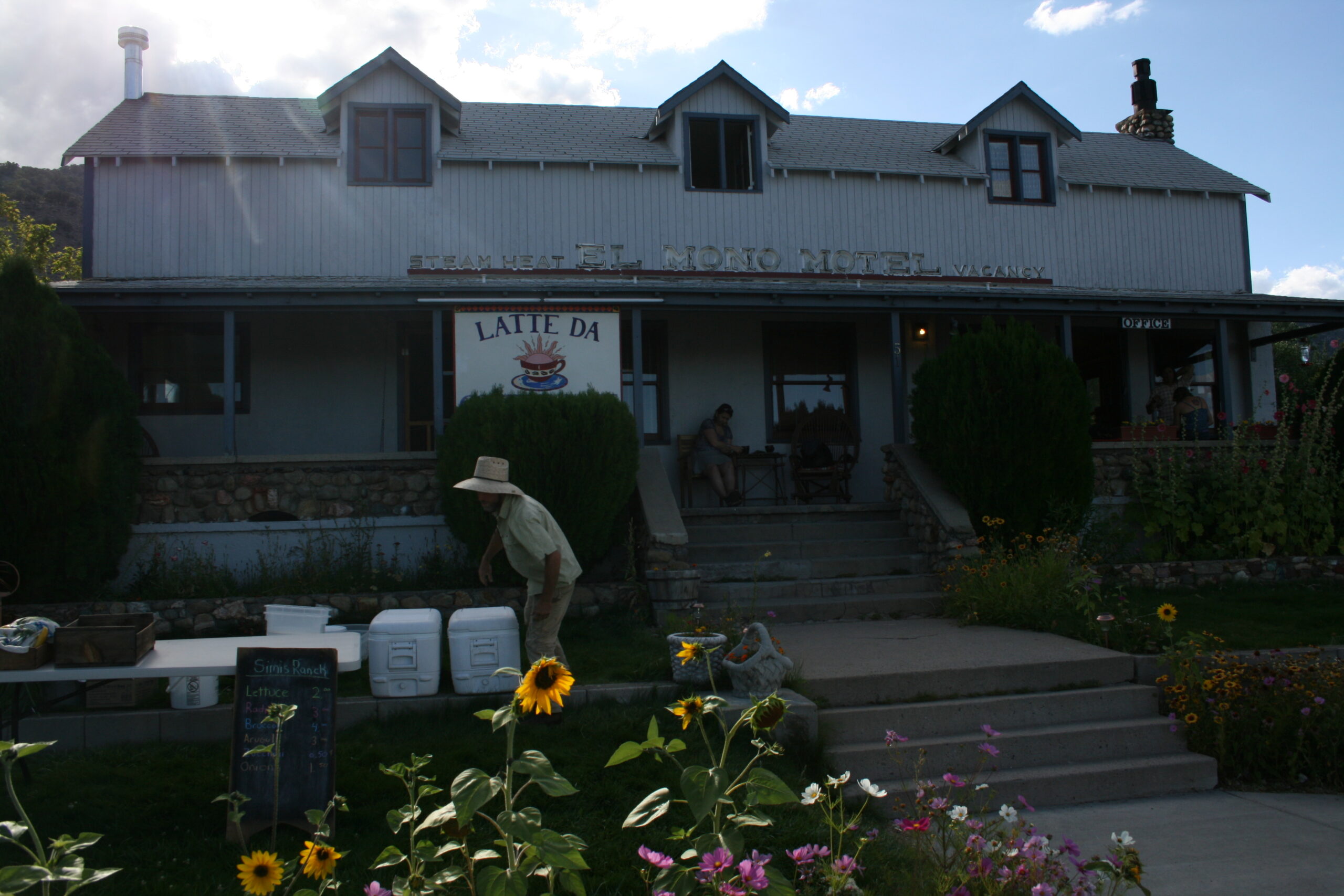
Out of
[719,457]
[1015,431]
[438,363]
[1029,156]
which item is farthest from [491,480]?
[1029,156]

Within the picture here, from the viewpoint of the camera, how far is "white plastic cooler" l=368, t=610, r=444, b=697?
5715mm

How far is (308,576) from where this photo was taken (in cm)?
892

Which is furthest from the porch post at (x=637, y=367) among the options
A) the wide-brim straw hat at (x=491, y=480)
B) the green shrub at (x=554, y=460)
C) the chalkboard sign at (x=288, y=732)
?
the chalkboard sign at (x=288, y=732)

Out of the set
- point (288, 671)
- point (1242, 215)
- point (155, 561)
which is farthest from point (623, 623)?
point (1242, 215)

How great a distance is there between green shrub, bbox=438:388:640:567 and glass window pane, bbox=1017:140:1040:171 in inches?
366

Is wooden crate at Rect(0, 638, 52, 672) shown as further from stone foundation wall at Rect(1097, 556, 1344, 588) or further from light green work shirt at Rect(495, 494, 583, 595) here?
stone foundation wall at Rect(1097, 556, 1344, 588)

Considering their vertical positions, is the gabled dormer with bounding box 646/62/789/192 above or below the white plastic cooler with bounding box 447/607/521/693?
above

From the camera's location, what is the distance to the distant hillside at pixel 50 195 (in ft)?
146

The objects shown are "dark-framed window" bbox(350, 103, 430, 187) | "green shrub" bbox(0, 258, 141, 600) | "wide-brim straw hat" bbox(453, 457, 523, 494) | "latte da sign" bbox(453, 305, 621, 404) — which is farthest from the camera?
"dark-framed window" bbox(350, 103, 430, 187)

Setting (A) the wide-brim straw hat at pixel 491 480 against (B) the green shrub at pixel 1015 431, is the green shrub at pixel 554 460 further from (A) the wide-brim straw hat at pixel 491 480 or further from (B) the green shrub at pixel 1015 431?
(B) the green shrub at pixel 1015 431

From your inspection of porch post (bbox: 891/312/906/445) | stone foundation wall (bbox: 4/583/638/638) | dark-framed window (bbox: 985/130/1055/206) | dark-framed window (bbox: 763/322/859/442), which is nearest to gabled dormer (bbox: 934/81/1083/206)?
dark-framed window (bbox: 985/130/1055/206)

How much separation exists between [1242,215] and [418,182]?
13329mm

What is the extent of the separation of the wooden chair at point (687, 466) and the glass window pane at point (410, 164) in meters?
5.35

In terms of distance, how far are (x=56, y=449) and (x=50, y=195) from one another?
49.7 metres
